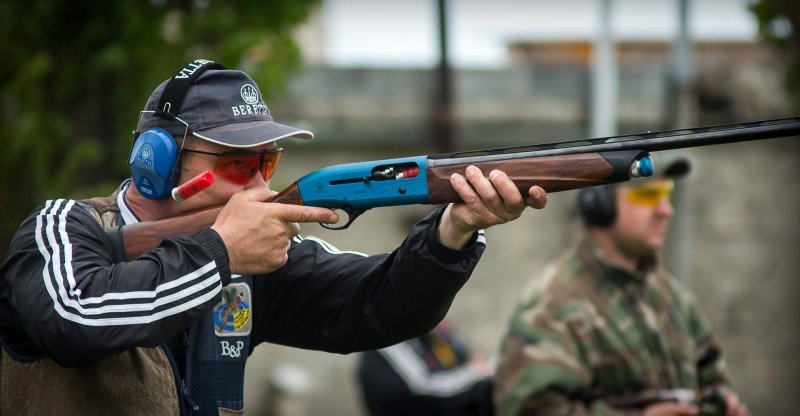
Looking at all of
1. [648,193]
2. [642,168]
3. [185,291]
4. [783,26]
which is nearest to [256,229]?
[185,291]

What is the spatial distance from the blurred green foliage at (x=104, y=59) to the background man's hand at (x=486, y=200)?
497 cm

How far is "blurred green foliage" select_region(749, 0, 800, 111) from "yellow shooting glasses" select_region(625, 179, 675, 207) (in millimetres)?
3533

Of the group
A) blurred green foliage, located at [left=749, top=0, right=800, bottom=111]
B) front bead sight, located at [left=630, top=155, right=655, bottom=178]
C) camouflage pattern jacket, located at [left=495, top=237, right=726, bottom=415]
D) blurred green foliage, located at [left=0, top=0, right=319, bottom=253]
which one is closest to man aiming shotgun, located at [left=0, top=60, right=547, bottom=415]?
front bead sight, located at [left=630, top=155, right=655, bottom=178]

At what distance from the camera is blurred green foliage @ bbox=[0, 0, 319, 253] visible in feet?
25.7

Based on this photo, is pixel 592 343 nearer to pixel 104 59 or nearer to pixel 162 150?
pixel 162 150

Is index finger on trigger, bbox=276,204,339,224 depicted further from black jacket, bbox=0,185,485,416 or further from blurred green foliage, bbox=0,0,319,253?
blurred green foliage, bbox=0,0,319,253

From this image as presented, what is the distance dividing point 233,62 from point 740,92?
22.9 feet

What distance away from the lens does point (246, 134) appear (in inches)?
138

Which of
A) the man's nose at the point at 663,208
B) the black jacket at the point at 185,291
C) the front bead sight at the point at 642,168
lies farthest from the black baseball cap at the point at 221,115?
the man's nose at the point at 663,208

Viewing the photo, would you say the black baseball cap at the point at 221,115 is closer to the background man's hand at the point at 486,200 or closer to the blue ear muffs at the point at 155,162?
the blue ear muffs at the point at 155,162

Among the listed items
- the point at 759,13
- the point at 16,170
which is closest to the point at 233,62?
the point at 16,170

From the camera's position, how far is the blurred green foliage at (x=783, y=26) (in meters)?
8.61

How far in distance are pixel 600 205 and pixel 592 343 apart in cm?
77

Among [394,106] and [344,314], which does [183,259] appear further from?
[394,106]
